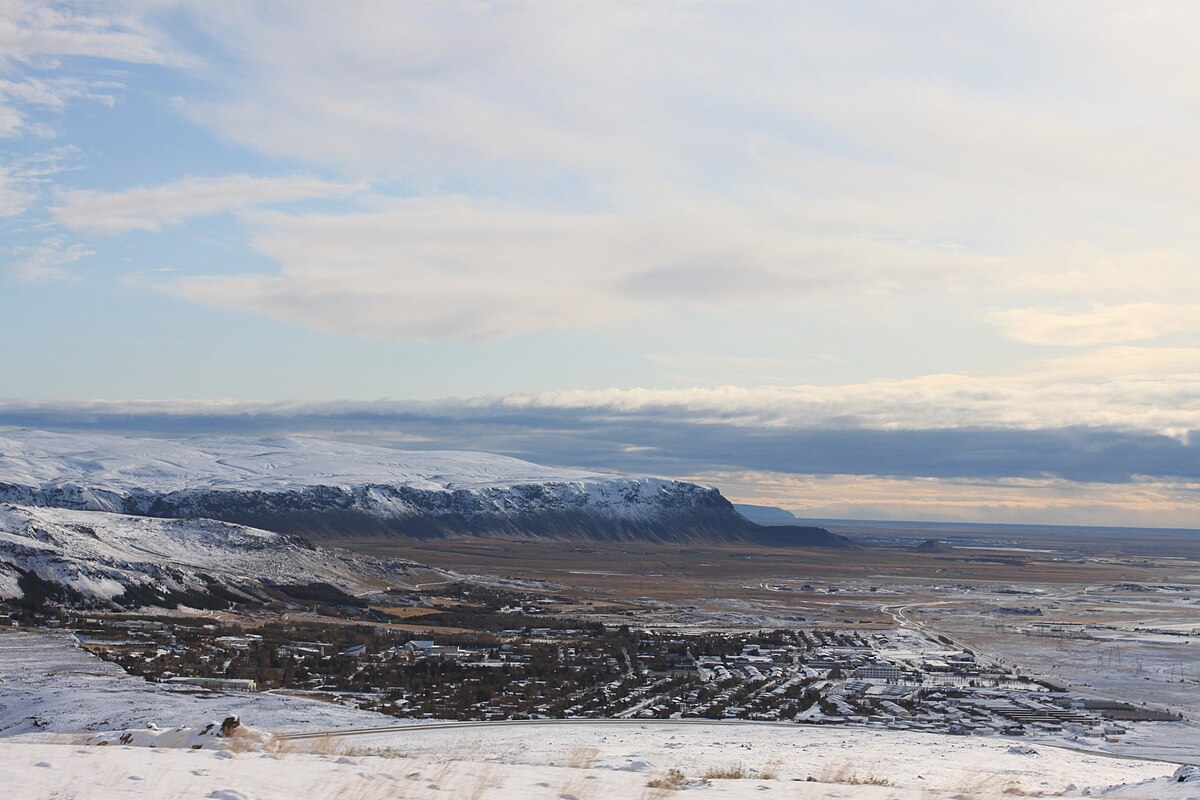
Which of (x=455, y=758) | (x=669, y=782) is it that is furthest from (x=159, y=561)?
(x=669, y=782)

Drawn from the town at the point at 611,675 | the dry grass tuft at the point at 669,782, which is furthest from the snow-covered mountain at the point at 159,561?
the dry grass tuft at the point at 669,782

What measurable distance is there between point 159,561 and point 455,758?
8233 cm

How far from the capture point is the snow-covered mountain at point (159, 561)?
81.7 metres

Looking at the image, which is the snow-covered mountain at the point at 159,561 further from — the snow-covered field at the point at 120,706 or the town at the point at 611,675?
the snow-covered field at the point at 120,706

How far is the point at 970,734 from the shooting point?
1596 inches

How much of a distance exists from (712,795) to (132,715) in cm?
2717

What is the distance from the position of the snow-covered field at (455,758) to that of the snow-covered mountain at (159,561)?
1007 inches

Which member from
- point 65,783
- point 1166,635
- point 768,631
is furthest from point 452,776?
point 1166,635

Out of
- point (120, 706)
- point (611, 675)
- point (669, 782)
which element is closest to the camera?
point (669, 782)

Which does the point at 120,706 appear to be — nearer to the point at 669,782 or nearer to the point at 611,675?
the point at 611,675

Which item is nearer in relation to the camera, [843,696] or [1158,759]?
[1158,759]

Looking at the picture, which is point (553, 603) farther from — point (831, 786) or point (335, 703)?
point (831, 786)

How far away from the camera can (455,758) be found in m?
21.3

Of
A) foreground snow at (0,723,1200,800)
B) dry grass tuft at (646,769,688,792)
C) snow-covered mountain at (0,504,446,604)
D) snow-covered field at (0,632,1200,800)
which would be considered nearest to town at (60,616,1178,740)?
snow-covered field at (0,632,1200,800)
